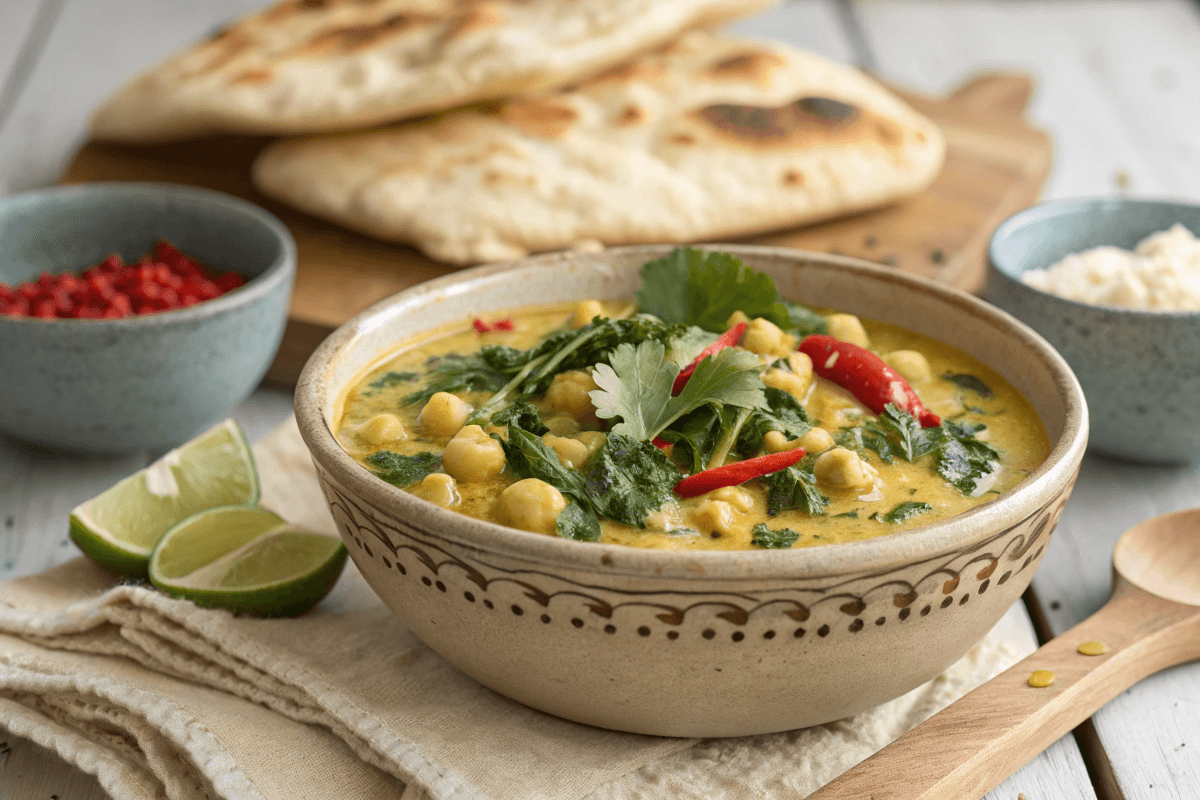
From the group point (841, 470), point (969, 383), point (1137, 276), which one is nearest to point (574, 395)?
point (841, 470)

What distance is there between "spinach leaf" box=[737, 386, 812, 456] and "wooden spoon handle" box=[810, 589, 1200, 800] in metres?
0.67

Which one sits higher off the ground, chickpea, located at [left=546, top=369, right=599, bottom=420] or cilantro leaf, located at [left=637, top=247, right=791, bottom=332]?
cilantro leaf, located at [left=637, top=247, right=791, bottom=332]

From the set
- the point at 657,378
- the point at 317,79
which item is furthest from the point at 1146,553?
the point at 317,79

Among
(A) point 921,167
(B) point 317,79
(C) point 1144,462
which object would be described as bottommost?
(C) point 1144,462

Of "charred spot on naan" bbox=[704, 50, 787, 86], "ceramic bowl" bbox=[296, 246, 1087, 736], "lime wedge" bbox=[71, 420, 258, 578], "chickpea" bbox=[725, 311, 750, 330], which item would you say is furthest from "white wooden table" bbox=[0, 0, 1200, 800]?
"charred spot on naan" bbox=[704, 50, 787, 86]

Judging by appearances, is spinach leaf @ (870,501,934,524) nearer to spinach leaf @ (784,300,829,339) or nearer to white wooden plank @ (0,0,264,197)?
spinach leaf @ (784,300,829,339)

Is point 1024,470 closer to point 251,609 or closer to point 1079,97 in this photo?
point 251,609

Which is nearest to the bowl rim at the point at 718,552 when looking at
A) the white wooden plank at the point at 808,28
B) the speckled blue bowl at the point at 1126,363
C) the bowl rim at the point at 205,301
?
the speckled blue bowl at the point at 1126,363

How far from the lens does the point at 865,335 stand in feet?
10.4

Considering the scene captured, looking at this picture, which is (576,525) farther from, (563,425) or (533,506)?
(563,425)

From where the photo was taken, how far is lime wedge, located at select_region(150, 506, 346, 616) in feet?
9.35

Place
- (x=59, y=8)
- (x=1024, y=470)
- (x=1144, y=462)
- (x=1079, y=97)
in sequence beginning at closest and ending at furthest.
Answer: (x=1024, y=470) < (x=1144, y=462) < (x=1079, y=97) < (x=59, y=8)

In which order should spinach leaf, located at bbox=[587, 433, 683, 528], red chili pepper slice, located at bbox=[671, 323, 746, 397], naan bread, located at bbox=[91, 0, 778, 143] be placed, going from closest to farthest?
1. spinach leaf, located at bbox=[587, 433, 683, 528]
2. red chili pepper slice, located at bbox=[671, 323, 746, 397]
3. naan bread, located at bbox=[91, 0, 778, 143]

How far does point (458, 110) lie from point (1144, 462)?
3.03 m
